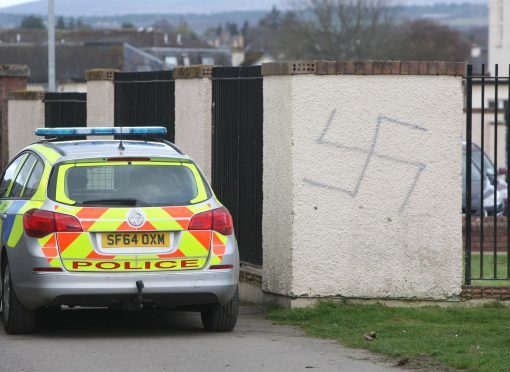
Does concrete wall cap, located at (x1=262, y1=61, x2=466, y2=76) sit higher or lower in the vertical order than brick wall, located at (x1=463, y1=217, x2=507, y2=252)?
higher

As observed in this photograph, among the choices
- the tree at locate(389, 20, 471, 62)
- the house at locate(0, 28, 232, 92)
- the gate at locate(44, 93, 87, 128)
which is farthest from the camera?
the tree at locate(389, 20, 471, 62)

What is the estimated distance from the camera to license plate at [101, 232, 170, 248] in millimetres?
10477

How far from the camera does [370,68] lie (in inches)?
480

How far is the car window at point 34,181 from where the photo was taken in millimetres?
11000

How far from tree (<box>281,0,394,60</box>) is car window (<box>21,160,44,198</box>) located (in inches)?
3185

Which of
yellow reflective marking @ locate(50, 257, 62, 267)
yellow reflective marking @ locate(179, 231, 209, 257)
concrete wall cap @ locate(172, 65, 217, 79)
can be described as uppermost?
concrete wall cap @ locate(172, 65, 217, 79)

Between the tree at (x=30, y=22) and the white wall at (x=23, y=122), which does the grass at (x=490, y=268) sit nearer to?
the white wall at (x=23, y=122)

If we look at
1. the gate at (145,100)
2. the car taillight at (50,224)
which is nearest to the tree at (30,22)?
the gate at (145,100)

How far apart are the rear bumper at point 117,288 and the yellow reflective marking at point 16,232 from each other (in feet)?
1.14

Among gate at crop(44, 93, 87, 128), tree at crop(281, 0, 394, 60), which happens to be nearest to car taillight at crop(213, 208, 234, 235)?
gate at crop(44, 93, 87, 128)

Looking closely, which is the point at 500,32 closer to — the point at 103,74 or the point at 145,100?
the point at 103,74

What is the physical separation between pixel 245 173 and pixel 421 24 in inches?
4397

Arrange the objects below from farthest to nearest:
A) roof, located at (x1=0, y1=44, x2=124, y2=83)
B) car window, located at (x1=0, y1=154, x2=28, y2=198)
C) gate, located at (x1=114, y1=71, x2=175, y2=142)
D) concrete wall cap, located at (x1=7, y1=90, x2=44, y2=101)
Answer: roof, located at (x1=0, y1=44, x2=124, y2=83)
concrete wall cap, located at (x1=7, y1=90, x2=44, y2=101)
gate, located at (x1=114, y1=71, x2=175, y2=142)
car window, located at (x1=0, y1=154, x2=28, y2=198)

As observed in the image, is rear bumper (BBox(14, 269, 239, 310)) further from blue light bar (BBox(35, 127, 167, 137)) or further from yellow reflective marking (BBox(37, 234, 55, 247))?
blue light bar (BBox(35, 127, 167, 137))
